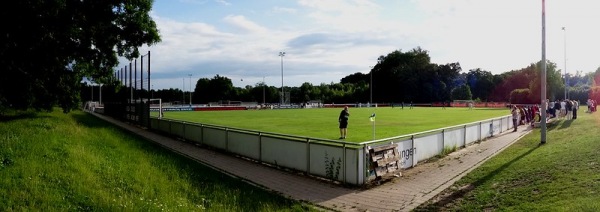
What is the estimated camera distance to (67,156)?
1111cm

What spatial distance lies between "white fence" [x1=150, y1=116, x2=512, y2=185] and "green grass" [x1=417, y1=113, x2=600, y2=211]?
2.06m

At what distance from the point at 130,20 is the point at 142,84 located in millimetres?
13151

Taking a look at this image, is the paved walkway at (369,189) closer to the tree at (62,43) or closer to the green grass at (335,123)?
the green grass at (335,123)

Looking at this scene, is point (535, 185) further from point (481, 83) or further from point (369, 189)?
point (481, 83)

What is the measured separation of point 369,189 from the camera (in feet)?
35.0

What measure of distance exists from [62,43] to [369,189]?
16307 millimetres

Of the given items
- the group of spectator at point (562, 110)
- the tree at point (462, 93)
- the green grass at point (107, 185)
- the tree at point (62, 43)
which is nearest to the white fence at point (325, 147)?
the green grass at point (107, 185)

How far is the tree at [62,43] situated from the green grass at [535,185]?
1524cm

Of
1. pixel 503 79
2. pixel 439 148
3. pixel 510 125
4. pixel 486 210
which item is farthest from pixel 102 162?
pixel 503 79

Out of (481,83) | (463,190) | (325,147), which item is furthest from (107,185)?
(481,83)

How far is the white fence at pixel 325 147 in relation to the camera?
11086 mm

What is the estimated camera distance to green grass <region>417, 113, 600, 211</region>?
7.71 metres

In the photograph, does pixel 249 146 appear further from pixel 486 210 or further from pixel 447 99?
pixel 447 99

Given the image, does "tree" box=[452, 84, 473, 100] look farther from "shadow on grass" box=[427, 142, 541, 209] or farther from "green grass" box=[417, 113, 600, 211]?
"shadow on grass" box=[427, 142, 541, 209]
